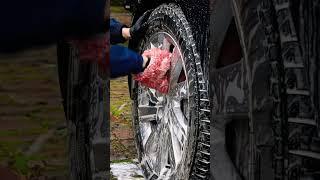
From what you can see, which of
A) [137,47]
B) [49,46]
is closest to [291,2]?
[49,46]

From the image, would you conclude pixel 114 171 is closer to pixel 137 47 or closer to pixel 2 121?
pixel 137 47

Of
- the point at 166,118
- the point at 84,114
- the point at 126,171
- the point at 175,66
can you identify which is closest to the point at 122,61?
the point at 175,66

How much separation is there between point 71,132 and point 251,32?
513 mm

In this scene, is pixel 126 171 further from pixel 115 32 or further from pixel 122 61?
pixel 122 61

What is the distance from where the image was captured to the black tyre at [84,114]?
1206 mm

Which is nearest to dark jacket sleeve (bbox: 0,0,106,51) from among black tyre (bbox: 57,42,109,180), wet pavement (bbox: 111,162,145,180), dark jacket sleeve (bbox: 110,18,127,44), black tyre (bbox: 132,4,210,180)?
black tyre (bbox: 57,42,109,180)

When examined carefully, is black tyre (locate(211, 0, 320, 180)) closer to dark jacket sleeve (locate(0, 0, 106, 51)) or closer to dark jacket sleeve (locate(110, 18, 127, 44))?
dark jacket sleeve (locate(0, 0, 106, 51))

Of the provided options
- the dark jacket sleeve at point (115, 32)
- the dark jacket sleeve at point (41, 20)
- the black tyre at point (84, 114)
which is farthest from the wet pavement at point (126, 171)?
the dark jacket sleeve at point (41, 20)

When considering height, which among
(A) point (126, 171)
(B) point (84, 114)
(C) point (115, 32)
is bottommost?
(A) point (126, 171)

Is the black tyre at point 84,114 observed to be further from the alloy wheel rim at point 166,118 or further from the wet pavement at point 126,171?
the wet pavement at point 126,171

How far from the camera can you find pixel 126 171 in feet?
12.4

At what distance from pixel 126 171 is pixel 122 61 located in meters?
1.48

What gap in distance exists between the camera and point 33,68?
117cm

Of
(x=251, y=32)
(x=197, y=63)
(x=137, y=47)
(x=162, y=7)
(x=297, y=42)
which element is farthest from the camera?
(x=137, y=47)
